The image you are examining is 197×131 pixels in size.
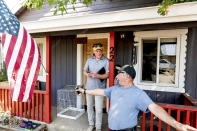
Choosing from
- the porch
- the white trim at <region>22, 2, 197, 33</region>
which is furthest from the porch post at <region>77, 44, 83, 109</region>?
the white trim at <region>22, 2, 197, 33</region>

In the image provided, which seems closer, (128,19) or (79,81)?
(128,19)

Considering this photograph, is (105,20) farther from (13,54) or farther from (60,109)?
(60,109)

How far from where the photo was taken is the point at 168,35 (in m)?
3.08

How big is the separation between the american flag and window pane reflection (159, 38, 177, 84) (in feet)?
9.13

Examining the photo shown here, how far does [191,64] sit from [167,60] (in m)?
0.48

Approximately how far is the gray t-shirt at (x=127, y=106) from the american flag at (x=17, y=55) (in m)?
1.35

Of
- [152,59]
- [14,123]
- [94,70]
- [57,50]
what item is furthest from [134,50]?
[14,123]

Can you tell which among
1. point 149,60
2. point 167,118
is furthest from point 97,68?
point 167,118

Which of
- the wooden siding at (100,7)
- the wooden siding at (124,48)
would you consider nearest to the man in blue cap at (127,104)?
the wooden siding at (124,48)

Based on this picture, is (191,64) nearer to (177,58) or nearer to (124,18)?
(177,58)

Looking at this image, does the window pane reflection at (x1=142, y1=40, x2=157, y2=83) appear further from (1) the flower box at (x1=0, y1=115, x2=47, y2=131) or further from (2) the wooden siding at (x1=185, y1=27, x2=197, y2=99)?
(1) the flower box at (x1=0, y1=115, x2=47, y2=131)

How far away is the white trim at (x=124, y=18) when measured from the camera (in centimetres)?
190

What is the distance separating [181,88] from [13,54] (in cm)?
339

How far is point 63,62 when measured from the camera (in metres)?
4.25
